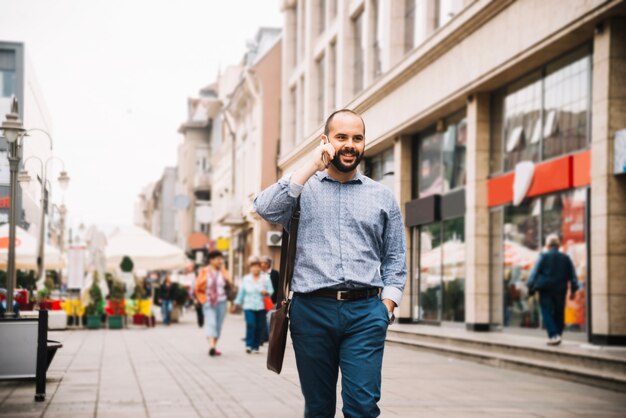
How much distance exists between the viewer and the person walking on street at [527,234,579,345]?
15367 mm

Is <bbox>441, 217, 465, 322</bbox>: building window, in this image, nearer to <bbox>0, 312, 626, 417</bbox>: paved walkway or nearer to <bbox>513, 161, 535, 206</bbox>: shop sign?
<bbox>513, 161, 535, 206</bbox>: shop sign

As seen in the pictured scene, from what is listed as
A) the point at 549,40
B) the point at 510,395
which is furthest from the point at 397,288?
the point at 549,40

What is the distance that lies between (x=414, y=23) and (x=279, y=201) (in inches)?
764

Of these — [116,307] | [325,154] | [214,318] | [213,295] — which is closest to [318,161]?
[325,154]

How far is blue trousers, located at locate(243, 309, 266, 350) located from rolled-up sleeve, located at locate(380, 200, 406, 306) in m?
13.0

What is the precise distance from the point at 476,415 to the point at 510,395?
1.99m

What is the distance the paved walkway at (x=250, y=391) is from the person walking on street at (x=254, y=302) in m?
1.18

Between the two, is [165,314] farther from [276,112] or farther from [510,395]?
[510,395]

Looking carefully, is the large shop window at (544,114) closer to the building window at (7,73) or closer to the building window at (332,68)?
the building window at (332,68)

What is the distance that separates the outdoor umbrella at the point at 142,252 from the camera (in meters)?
32.8

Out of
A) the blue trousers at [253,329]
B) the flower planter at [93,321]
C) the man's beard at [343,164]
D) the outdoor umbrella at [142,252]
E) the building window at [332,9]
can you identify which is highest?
the building window at [332,9]

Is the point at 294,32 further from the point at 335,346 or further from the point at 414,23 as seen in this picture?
the point at 335,346

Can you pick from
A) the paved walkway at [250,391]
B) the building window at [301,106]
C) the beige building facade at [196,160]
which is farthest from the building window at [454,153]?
the beige building facade at [196,160]

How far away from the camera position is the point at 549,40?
54.2ft
